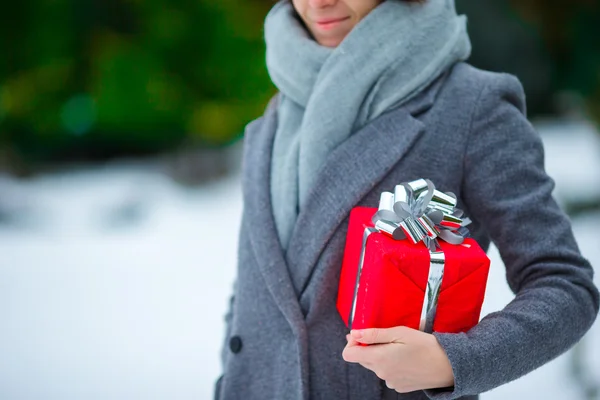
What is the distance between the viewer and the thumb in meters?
0.64

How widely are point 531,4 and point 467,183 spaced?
10.4 ft

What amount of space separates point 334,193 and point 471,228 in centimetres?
21

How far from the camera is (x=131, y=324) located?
2.33 m

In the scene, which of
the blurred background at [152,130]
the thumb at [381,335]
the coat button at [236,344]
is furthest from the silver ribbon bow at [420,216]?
the blurred background at [152,130]

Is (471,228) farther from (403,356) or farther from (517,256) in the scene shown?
(403,356)

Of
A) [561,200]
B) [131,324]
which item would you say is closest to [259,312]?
[131,324]

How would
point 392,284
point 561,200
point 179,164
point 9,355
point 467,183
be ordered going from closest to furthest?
point 392,284
point 467,183
point 9,355
point 561,200
point 179,164

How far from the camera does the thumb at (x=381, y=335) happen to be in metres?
0.64

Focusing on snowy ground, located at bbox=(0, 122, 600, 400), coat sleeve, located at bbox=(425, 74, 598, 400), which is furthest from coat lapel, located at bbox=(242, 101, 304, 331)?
snowy ground, located at bbox=(0, 122, 600, 400)

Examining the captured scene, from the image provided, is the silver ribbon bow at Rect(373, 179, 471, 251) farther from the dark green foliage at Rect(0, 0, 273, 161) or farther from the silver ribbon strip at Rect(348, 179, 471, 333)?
the dark green foliage at Rect(0, 0, 273, 161)

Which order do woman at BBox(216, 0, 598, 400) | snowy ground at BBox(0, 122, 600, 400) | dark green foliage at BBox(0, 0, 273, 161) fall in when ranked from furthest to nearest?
1. dark green foliage at BBox(0, 0, 273, 161)
2. snowy ground at BBox(0, 122, 600, 400)
3. woman at BBox(216, 0, 598, 400)

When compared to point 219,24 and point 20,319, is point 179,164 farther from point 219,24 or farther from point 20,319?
point 20,319

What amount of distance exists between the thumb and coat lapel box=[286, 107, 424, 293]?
0.19 metres

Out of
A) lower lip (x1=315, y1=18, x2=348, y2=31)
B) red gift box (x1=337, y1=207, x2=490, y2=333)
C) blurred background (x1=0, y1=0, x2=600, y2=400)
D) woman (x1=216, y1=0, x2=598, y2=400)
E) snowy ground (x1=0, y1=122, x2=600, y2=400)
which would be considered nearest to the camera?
red gift box (x1=337, y1=207, x2=490, y2=333)
